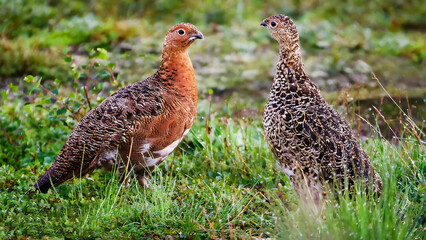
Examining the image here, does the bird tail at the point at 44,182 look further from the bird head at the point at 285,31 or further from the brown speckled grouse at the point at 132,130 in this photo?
the bird head at the point at 285,31

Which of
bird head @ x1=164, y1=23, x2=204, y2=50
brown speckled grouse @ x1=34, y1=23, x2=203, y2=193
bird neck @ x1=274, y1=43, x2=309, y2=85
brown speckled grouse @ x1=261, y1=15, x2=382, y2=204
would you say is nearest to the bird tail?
brown speckled grouse @ x1=34, y1=23, x2=203, y2=193

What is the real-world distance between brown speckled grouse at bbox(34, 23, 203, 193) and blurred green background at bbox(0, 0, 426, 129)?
258cm

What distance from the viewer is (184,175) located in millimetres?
5340

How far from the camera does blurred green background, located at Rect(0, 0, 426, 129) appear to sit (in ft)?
27.2

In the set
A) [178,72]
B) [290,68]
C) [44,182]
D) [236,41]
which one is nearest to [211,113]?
[178,72]

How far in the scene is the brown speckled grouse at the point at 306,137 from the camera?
13.4ft

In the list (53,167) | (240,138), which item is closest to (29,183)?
(53,167)

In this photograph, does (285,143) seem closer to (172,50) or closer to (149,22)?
(172,50)

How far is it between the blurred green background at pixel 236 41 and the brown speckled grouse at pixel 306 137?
2.80m

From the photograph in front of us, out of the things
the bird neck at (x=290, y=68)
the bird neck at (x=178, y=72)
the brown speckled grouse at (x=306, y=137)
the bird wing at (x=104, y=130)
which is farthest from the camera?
the bird neck at (x=178, y=72)

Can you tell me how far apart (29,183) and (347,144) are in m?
2.74

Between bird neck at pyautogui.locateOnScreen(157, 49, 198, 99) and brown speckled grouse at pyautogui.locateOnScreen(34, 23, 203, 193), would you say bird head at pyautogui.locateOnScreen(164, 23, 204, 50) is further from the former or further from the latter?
brown speckled grouse at pyautogui.locateOnScreen(34, 23, 203, 193)

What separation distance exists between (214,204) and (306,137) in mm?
947

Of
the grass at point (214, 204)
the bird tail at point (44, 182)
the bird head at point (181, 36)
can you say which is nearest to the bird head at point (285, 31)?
the bird head at point (181, 36)
